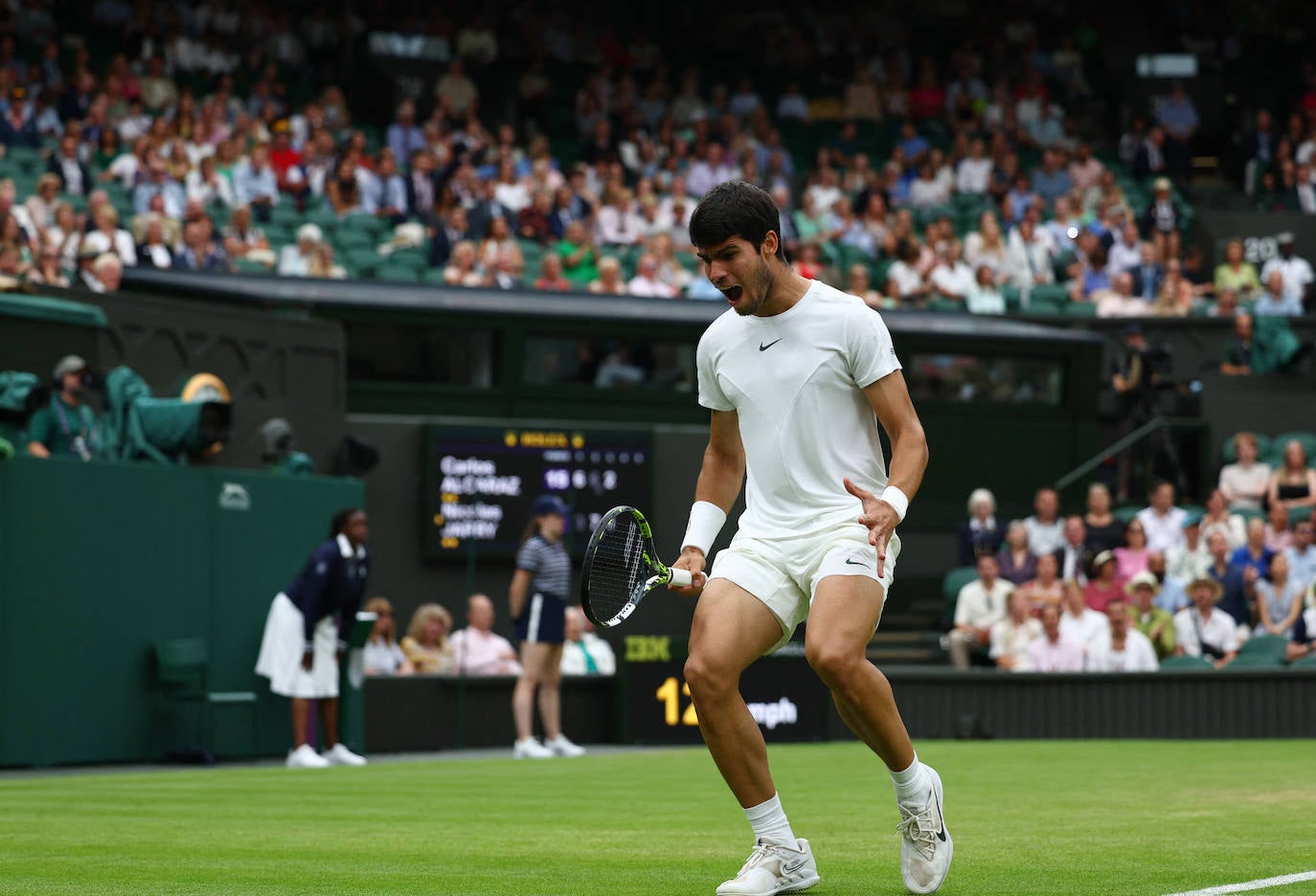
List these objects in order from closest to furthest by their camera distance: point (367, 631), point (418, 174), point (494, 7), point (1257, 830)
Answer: point (1257, 830) → point (367, 631) → point (418, 174) → point (494, 7)

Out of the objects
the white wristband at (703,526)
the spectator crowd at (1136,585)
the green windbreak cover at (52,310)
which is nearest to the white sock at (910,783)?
the white wristband at (703,526)

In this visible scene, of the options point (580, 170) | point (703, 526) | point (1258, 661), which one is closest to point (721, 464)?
point (703, 526)

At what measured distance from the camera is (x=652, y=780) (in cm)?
1207

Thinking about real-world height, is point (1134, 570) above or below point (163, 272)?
below

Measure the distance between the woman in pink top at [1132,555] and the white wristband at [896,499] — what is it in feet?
46.9

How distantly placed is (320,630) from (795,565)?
30.8ft

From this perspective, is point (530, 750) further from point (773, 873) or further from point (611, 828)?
point (773, 873)

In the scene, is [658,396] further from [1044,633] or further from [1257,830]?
[1257,830]

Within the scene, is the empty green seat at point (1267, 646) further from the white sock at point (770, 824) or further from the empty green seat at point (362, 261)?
the white sock at point (770, 824)

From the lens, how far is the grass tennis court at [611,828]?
6.16 m

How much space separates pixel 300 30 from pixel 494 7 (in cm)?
416

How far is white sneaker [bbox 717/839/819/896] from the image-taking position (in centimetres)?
559

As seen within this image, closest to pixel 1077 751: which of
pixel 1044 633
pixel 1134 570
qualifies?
pixel 1044 633

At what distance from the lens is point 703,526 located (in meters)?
6.21
